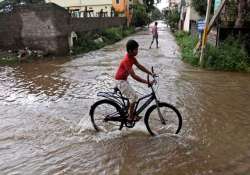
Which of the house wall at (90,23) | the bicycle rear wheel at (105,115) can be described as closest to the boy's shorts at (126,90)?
the bicycle rear wheel at (105,115)

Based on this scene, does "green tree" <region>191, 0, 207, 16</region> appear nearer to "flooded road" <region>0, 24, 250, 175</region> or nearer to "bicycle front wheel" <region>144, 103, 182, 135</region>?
"flooded road" <region>0, 24, 250, 175</region>

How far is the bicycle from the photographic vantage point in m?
6.23

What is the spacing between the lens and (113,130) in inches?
265

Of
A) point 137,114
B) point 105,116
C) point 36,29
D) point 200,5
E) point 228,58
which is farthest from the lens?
point 200,5

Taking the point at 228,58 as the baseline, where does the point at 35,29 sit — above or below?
above

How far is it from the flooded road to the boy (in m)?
0.73

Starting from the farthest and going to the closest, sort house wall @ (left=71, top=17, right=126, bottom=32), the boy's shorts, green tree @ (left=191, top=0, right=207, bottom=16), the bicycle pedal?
green tree @ (left=191, top=0, right=207, bottom=16) → house wall @ (left=71, top=17, right=126, bottom=32) → the bicycle pedal → the boy's shorts

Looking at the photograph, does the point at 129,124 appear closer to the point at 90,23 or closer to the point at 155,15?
the point at 90,23

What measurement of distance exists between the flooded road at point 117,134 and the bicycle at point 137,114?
0.22 m

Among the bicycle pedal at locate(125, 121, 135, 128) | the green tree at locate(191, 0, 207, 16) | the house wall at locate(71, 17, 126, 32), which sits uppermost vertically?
the green tree at locate(191, 0, 207, 16)

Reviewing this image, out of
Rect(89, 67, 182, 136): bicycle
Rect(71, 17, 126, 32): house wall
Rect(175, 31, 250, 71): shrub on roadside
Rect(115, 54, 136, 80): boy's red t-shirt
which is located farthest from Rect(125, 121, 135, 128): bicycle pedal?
Rect(71, 17, 126, 32): house wall

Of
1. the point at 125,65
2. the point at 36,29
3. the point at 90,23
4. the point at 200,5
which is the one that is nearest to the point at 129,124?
the point at 125,65

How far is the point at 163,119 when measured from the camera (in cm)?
643

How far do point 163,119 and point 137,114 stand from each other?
523 millimetres
